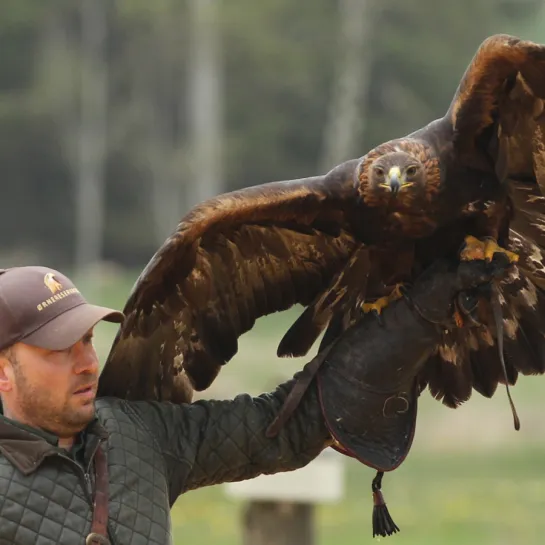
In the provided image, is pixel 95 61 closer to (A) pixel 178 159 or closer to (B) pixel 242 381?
(A) pixel 178 159

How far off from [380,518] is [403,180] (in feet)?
3.63

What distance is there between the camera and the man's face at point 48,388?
3.24 meters

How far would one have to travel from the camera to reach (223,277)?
4.39m

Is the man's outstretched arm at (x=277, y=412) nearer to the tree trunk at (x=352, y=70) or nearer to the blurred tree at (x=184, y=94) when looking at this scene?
the blurred tree at (x=184, y=94)

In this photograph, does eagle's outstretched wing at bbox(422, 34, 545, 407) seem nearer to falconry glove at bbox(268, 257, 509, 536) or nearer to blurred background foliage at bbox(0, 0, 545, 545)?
falconry glove at bbox(268, 257, 509, 536)

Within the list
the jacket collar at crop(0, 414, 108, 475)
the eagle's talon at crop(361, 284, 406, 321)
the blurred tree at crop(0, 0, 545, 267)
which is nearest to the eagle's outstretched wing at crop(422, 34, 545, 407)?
the eagle's talon at crop(361, 284, 406, 321)

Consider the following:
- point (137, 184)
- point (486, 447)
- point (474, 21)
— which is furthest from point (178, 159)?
point (486, 447)

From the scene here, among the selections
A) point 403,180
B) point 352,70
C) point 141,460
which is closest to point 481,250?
point 403,180

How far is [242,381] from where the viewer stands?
14.1 m

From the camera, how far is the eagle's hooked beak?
4367 mm

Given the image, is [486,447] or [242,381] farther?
[242,381]

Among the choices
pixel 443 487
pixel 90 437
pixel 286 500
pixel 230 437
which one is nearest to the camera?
pixel 90 437

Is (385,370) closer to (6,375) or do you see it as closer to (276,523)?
(6,375)

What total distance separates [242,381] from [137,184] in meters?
18.2
